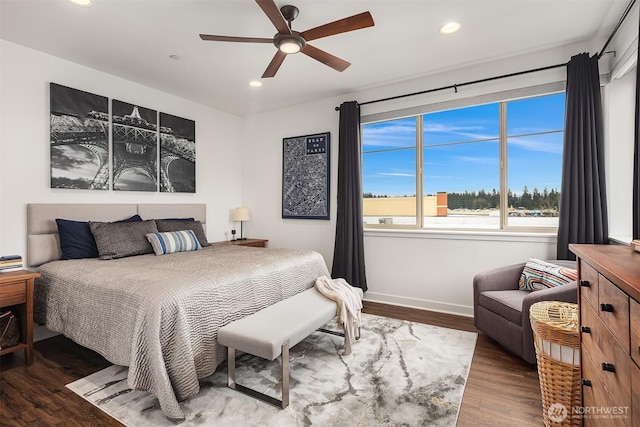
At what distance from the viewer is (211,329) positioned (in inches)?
82.1

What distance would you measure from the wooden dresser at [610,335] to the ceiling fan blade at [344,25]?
1.82m

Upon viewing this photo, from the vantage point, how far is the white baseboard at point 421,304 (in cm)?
357

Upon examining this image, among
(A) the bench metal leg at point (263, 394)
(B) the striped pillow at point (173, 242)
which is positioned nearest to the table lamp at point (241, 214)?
(B) the striped pillow at point (173, 242)

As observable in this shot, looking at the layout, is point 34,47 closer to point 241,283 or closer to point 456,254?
point 241,283

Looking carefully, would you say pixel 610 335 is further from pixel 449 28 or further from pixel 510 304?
pixel 449 28

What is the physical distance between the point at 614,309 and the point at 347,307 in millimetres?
1757

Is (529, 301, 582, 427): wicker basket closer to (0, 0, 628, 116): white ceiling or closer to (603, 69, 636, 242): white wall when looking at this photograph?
(603, 69, 636, 242): white wall

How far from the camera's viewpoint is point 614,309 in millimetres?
1097

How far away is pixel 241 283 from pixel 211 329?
394mm

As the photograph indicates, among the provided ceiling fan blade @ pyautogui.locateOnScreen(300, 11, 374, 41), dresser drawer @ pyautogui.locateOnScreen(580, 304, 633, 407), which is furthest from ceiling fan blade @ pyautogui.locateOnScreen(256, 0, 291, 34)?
dresser drawer @ pyautogui.locateOnScreen(580, 304, 633, 407)

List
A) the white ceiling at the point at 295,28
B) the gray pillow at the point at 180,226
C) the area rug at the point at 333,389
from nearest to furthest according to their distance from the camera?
1. the area rug at the point at 333,389
2. the white ceiling at the point at 295,28
3. the gray pillow at the point at 180,226

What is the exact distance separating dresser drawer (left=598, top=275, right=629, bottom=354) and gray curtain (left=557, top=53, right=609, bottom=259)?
1995 mm

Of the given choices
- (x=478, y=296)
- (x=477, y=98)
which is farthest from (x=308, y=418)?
(x=477, y=98)

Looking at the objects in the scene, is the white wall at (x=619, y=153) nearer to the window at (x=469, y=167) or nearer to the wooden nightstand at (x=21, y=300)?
the window at (x=469, y=167)
